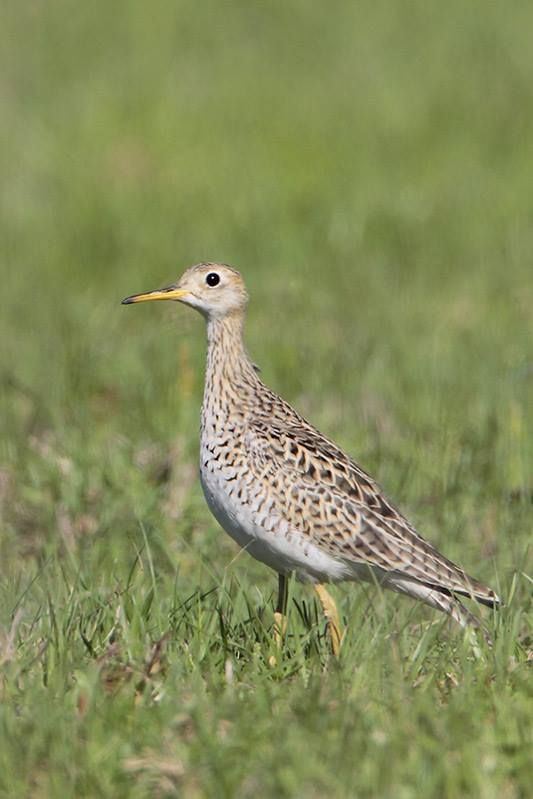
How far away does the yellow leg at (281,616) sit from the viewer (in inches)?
201

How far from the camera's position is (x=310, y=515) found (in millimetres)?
5820

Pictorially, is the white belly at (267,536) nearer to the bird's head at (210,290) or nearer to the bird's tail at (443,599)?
the bird's tail at (443,599)

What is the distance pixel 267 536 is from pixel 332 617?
41 cm

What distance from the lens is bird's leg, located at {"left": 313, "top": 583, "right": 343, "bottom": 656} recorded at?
17.2 feet

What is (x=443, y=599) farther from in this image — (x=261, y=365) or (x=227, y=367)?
(x=261, y=365)

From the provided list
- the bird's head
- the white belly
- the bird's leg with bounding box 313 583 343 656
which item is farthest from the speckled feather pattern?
the bird's head

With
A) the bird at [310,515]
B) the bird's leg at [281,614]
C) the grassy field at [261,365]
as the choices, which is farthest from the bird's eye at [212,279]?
the bird's leg at [281,614]

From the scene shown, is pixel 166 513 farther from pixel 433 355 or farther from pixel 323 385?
pixel 433 355

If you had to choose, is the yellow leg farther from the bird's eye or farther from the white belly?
the bird's eye

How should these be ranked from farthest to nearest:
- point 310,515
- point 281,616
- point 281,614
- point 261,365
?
point 261,365, point 310,515, point 281,614, point 281,616

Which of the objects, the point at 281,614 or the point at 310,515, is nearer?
the point at 281,614

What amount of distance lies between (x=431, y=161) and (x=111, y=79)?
3.36 metres

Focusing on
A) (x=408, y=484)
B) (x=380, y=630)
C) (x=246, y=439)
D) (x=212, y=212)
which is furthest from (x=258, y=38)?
(x=380, y=630)

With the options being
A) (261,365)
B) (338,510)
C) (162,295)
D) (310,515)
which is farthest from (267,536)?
(261,365)
